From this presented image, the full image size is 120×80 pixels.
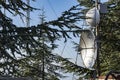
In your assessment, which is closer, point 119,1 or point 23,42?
point 23,42

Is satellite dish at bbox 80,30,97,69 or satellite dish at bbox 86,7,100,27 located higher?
satellite dish at bbox 86,7,100,27

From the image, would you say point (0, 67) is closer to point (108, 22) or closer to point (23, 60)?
point (23, 60)

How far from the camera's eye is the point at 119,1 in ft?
88.1

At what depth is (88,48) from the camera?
1127 cm

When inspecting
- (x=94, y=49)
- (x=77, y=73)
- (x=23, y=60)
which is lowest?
(x=77, y=73)

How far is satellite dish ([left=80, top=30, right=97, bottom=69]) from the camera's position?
1109 centimetres

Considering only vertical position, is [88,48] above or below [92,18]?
below

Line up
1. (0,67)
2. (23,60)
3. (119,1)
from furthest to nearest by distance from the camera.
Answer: (119,1), (23,60), (0,67)

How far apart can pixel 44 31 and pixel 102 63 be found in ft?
51.6

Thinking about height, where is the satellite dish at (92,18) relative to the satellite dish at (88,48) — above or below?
above

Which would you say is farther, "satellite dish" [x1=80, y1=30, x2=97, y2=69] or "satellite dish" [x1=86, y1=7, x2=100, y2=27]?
Result: "satellite dish" [x1=86, y1=7, x2=100, y2=27]

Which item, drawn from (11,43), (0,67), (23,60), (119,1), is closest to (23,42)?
(11,43)

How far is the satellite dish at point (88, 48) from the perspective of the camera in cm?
1109

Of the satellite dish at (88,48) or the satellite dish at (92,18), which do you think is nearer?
the satellite dish at (88,48)
